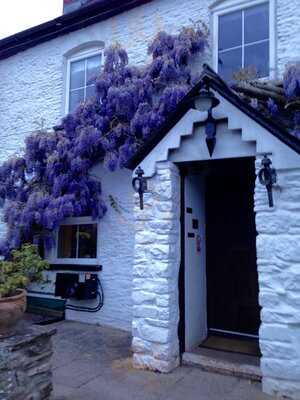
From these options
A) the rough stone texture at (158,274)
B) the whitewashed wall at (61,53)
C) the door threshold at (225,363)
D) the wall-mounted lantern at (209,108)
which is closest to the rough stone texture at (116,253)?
the rough stone texture at (158,274)

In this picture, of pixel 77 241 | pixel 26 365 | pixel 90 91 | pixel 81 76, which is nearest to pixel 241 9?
pixel 90 91

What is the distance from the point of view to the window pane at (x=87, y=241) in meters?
7.27

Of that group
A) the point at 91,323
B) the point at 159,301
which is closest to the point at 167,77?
the point at 159,301

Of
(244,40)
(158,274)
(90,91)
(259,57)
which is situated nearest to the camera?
(158,274)

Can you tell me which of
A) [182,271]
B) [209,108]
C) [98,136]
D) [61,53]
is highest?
[61,53]

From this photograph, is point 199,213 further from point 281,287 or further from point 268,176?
point 281,287

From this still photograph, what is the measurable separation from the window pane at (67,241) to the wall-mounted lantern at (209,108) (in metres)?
3.87

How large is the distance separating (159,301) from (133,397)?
112 centimetres

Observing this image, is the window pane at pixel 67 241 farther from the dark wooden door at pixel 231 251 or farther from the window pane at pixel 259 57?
the window pane at pixel 259 57

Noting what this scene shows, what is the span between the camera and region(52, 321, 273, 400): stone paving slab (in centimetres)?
405

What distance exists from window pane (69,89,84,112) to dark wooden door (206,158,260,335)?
3.68 m

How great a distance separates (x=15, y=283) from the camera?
12.5 feet

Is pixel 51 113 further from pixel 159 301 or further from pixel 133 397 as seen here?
pixel 133 397

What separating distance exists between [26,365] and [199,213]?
309cm
